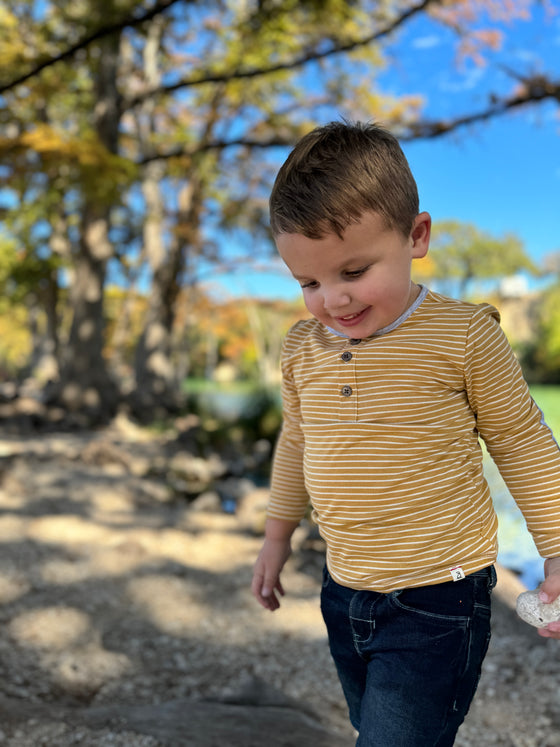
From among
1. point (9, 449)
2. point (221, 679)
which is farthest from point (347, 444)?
point (9, 449)

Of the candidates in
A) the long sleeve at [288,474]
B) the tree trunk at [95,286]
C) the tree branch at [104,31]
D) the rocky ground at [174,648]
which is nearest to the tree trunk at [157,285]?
the tree trunk at [95,286]

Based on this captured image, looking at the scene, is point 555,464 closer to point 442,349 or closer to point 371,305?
point 442,349

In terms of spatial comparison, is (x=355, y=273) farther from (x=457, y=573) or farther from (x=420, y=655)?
(x=420, y=655)

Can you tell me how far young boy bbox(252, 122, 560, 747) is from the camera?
1.13 meters

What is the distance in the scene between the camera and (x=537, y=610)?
1136 millimetres

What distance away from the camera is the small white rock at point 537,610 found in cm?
113

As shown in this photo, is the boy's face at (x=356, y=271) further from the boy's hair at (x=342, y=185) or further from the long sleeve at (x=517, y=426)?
the long sleeve at (x=517, y=426)

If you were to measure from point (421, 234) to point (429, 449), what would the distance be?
0.39m

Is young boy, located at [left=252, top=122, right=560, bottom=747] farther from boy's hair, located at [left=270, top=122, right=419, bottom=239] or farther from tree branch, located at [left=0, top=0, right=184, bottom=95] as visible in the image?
tree branch, located at [left=0, top=0, right=184, bottom=95]

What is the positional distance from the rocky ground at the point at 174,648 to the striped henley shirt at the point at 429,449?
2.71 ft

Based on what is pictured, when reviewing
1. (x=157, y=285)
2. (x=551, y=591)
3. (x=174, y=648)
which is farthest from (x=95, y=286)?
(x=551, y=591)

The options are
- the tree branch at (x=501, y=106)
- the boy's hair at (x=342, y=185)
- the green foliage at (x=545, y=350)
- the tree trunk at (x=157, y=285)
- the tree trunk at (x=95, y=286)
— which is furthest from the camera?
the green foliage at (x=545, y=350)

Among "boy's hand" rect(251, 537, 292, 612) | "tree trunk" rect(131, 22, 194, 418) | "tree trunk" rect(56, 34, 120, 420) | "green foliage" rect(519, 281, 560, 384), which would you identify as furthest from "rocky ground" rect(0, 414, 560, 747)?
"green foliage" rect(519, 281, 560, 384)

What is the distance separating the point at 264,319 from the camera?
30562 millimetres
